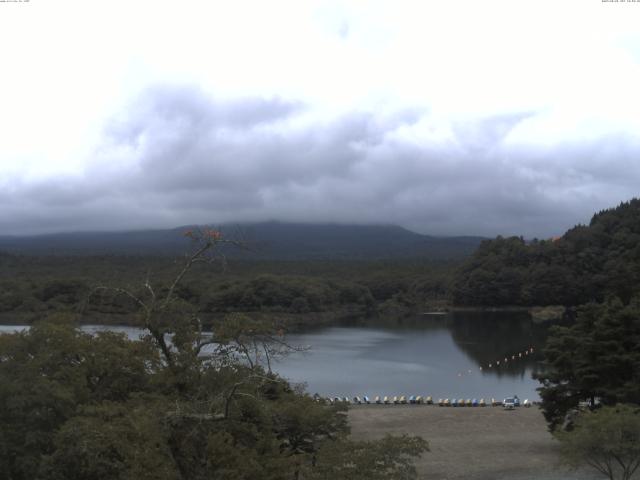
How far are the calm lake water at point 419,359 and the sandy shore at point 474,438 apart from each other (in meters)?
4.09

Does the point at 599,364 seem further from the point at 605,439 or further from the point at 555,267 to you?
the point at 555,267

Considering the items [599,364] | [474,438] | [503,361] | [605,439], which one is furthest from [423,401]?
[605,439]

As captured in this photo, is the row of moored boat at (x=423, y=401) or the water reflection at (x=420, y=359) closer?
the row of moored boat at (x=423, y=401)

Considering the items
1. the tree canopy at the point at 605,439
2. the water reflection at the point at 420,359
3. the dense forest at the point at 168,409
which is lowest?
the water reflection at the point at 420,359

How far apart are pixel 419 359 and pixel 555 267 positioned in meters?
41.1

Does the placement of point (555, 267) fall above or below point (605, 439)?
above

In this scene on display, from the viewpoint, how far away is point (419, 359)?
47.2m

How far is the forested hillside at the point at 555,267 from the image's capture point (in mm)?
80312

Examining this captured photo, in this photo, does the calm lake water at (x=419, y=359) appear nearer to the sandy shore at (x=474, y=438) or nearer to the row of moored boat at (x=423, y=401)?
the row of moored boat at (x=423, y=401)

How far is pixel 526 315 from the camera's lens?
76.6 m

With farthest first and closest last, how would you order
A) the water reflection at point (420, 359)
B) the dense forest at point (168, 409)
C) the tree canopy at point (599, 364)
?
the water reflection at point (420, 359) < the tree canopy at point (599, 364) < the dense forest at point (168, 409)

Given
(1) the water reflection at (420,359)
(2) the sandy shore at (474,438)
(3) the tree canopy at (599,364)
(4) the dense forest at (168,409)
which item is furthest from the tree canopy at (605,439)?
(1) the water reflection at (420,359)

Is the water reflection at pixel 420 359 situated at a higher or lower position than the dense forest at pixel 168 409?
lower

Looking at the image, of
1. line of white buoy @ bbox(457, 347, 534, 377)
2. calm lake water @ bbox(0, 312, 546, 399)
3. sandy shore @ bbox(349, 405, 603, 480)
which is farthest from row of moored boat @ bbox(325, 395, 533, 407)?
line of white buoy @ bbox(457, 347, 534, 377)
